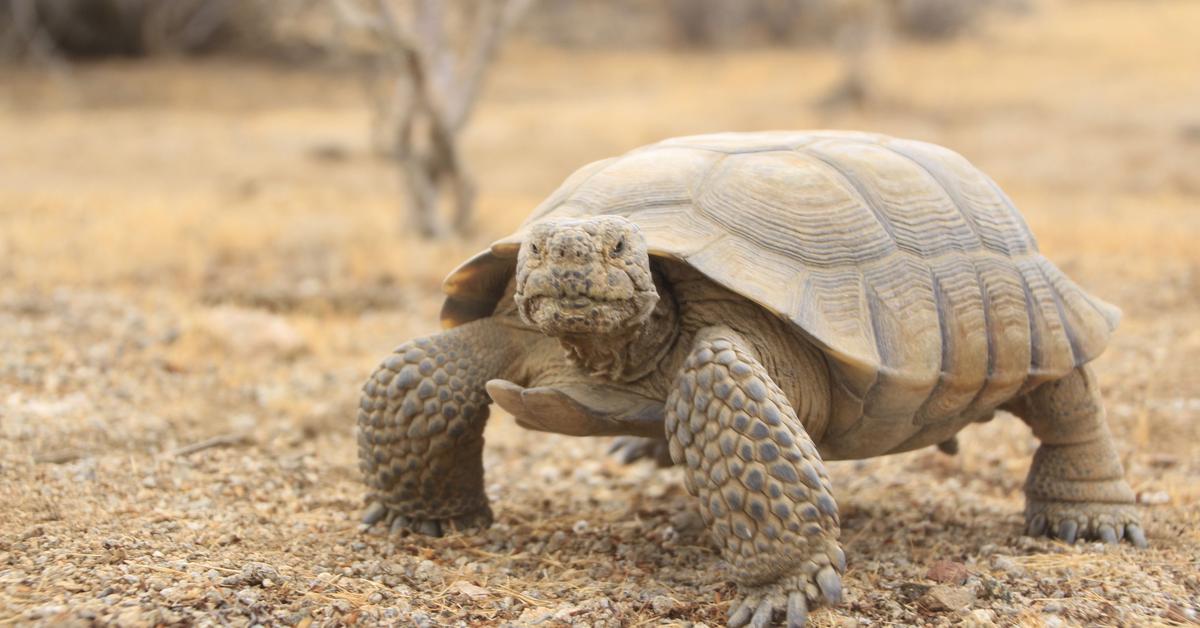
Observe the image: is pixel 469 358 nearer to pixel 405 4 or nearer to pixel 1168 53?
pixel 405 4

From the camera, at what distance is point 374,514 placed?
3.21 meters

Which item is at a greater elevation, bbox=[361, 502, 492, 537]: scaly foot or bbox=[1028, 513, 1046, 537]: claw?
bbox=[1028, 513, 1046, 537]: claw

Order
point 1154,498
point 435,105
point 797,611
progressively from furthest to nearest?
point 435,105, point 1154,498, point 797,611

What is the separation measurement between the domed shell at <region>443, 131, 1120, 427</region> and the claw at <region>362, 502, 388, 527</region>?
59 centimetres

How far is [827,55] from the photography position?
779 inches

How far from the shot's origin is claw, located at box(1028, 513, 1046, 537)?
3322 millimetres

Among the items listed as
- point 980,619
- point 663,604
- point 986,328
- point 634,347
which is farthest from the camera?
point 986,328

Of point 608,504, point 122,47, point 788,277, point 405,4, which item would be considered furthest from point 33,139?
point 788,277

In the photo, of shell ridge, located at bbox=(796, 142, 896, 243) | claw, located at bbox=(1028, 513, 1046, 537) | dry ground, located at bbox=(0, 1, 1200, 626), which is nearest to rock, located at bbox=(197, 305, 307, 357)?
dry ground, located at bbox=(0, 1, 1200, 626)

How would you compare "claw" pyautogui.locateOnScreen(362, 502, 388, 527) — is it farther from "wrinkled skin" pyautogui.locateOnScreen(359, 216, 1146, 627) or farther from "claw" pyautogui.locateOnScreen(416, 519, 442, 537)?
"claw" pyautogui.locateOnScreen(416, 519, 442, 537)

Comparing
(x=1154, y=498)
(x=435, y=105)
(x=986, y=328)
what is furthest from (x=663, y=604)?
(x=435, y=105)

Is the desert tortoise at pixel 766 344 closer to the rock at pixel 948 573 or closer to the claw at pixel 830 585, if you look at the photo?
the claw at pixel 830 585

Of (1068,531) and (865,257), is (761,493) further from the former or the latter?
(1068,531)

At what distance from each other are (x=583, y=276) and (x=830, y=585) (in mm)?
851
